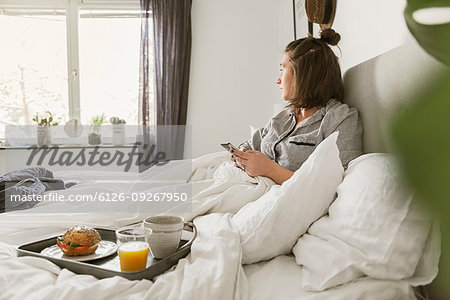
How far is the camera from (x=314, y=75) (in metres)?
1.74

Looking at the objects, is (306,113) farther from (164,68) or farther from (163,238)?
(164,68)

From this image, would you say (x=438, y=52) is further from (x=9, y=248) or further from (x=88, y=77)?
(x=88, y=77)

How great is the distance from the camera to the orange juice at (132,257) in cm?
93

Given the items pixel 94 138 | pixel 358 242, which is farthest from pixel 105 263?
pixel 94 138

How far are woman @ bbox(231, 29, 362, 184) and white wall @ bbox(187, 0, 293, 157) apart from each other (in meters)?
1.99

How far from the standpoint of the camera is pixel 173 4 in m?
3.74

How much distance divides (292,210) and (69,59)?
11.6 ft

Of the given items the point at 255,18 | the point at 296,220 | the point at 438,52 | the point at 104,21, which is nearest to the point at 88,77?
the point at 104,21

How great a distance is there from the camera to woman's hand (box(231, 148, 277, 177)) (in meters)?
1.64

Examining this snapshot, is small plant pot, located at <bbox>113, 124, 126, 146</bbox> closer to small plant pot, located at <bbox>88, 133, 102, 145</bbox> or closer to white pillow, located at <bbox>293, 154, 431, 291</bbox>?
small plant pot, located at <bbox>88, 133, 102, 145</bbox>

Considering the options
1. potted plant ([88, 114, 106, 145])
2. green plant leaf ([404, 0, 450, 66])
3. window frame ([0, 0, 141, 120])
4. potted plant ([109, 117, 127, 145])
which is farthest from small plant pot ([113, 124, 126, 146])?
green plant leaf ([404, 0, 450, 66])

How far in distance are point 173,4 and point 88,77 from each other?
114cm

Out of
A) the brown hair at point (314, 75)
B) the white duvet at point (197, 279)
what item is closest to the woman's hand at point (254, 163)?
the brown hair at point (314, 75)

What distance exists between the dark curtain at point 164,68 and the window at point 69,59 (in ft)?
0.80
